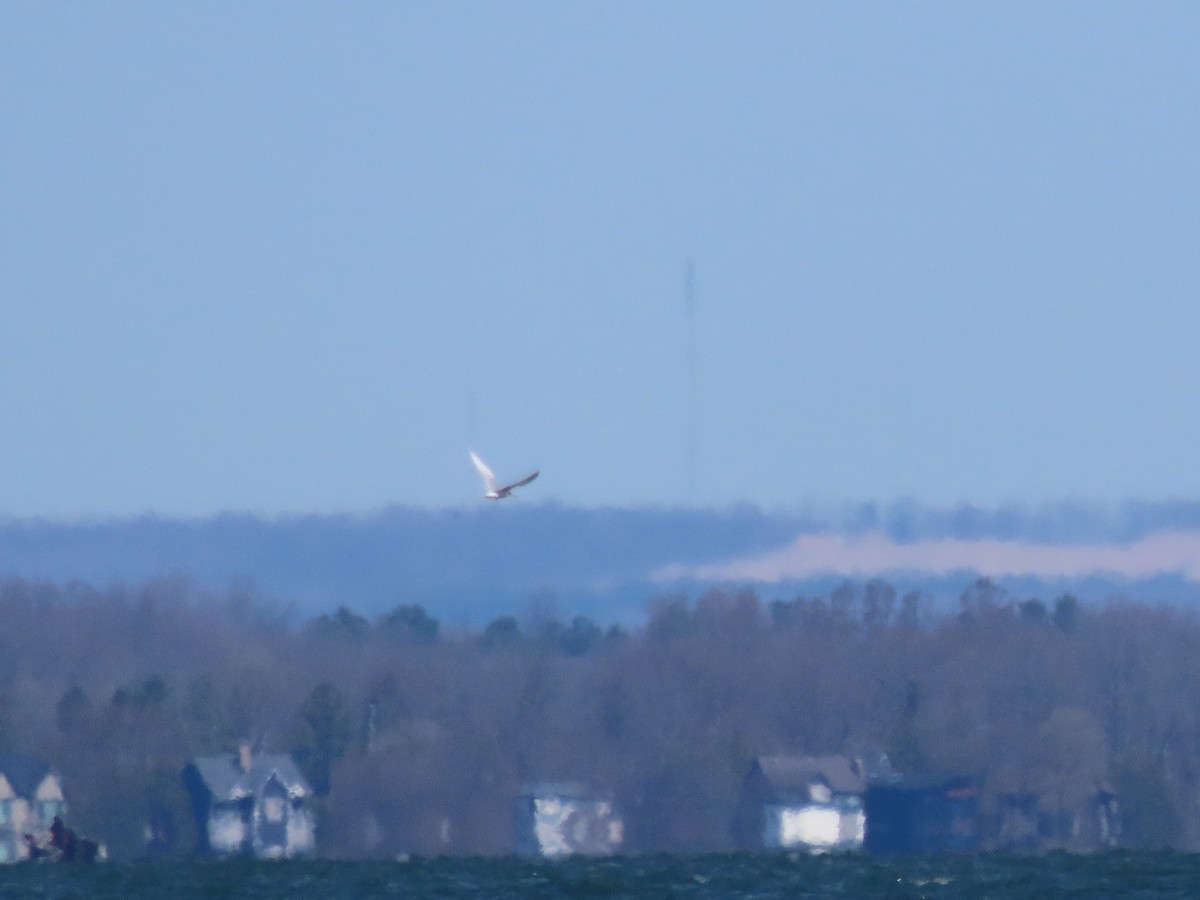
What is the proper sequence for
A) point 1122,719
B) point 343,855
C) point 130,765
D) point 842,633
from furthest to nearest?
point 842,633, point 1122,719, point 130,765, point 343,855

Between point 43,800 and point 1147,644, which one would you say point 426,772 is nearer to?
point 43,800

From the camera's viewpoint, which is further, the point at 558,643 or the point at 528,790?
the point at 558,643

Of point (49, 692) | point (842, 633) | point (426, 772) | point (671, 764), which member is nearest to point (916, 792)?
point (671, 764)

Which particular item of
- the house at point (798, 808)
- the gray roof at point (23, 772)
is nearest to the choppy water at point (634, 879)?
the house at point (798, 808)

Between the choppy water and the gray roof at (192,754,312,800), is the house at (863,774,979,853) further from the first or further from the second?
the gray roof at (192,754,312,800)

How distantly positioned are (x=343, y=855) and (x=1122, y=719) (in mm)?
44554

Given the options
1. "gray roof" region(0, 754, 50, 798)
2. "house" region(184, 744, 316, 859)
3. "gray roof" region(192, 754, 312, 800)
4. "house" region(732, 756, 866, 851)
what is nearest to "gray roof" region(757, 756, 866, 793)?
"house" region(732, 756, 866, 851)

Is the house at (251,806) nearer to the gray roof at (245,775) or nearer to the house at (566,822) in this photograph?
the gray roof at (245,775)

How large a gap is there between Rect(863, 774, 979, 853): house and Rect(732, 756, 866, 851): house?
38.0 inches

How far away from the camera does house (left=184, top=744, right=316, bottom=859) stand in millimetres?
128000

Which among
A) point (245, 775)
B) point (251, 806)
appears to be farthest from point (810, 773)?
point (245, 775)

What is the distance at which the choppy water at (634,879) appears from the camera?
253 feet

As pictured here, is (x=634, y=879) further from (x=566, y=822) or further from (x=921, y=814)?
(x=566, y=822)

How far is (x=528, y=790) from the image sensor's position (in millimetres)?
137125
